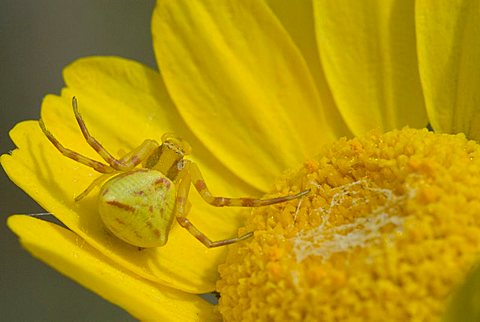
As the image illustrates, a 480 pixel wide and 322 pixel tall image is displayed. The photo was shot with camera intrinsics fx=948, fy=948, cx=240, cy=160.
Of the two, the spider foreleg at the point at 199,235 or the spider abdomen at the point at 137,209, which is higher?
the spider abdomen at the point at 137,209

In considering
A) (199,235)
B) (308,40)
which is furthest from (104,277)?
(308,40)

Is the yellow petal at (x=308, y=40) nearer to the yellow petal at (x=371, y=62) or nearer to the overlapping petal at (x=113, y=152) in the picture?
the yellow petal at (x=371, y=62)

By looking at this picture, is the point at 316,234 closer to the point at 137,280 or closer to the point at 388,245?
the point at 388,245

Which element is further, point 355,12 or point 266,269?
point 355,12

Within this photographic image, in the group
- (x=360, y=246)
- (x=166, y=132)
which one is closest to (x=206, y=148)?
(x=166, y=132)

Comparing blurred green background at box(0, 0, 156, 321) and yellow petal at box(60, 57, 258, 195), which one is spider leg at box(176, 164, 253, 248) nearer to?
yellow petal at box(60, 57, 258, 195)

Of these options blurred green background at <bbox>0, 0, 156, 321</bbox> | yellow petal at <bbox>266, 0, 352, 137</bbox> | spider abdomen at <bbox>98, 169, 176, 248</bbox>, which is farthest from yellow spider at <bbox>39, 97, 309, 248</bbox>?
blurred green background at <bbox>0, 0, 156, 321</bbox>

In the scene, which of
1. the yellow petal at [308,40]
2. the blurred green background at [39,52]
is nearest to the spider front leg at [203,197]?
the yellow petal at [308,40]
